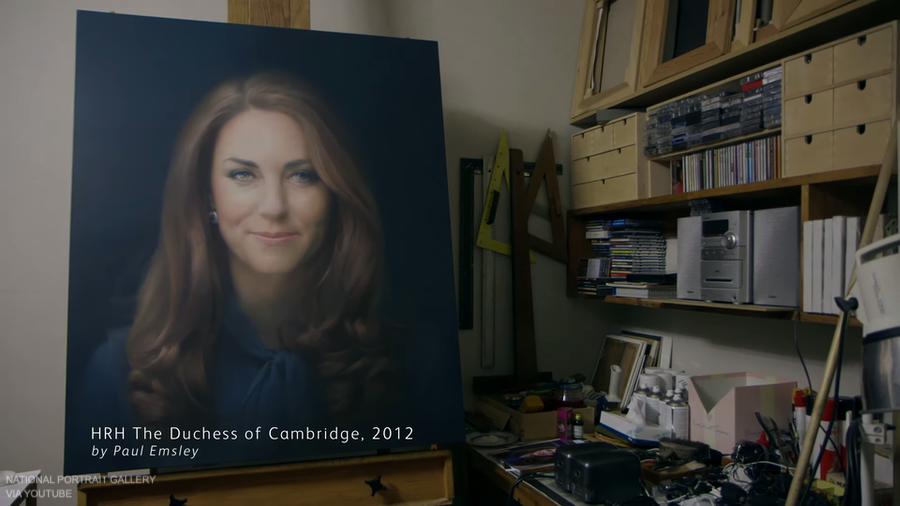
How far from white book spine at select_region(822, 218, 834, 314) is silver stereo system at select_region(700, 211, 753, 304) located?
243 mm

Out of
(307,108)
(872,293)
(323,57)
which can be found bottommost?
(872,293)

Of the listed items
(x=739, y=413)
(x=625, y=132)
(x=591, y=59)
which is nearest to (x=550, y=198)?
(x=625, y=132)

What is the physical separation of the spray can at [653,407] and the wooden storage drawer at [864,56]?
3.82 ft

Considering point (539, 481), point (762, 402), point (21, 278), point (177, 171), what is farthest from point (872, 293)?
point (21, 278)

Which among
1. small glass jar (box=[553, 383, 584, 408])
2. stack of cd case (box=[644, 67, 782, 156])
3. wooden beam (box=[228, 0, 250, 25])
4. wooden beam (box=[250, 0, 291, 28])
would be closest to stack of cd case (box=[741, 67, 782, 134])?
stack of cd case (box=[644, 67, 782, 156])

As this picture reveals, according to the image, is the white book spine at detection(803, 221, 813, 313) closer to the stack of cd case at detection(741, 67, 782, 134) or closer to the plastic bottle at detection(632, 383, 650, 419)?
the stack of cd case at detection(741, 67, 782, 134)

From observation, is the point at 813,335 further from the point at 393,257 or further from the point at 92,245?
the point at 92,245

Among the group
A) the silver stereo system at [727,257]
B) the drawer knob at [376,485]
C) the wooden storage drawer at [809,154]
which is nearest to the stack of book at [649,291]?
the silver stereo system at [727,257]

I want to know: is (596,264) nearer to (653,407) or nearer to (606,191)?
(606,191)

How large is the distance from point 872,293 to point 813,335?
0.95m

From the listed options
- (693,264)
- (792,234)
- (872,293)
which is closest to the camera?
(872,293)

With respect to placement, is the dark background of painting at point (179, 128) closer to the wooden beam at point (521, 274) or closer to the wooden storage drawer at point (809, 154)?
the wooden beam at point (521, 274)

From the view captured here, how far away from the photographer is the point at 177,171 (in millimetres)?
1821

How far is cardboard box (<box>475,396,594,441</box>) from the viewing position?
2205 mm
